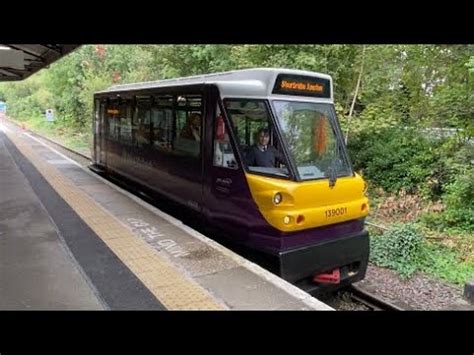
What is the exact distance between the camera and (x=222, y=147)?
6.83m

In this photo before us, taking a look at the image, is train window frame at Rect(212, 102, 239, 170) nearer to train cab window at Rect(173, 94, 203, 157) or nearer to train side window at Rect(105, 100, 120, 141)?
train cab window at Rect(173, 94, 203, 157)

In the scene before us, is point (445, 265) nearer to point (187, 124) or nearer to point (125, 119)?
point (187, 124)

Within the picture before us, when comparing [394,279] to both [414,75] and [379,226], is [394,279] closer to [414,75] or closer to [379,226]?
[379,226]

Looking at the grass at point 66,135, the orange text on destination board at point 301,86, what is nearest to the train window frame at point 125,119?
the orange text on destination board at point 301,86

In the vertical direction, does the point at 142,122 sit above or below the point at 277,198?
above

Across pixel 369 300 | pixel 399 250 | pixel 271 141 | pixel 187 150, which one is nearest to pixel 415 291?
pixel 369 300

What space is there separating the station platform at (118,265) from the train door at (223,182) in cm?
40

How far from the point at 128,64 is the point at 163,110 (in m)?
22.9

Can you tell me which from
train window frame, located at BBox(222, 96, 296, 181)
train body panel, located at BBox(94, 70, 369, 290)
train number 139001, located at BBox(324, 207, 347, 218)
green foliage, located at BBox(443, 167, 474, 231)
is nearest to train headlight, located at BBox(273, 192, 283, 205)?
train body panel, located at BBox(94, 70, 369, 290)

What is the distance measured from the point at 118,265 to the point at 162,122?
384cm

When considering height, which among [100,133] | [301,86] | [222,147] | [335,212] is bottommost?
[335,212]

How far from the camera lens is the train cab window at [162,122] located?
861cm

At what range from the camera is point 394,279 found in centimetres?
799
